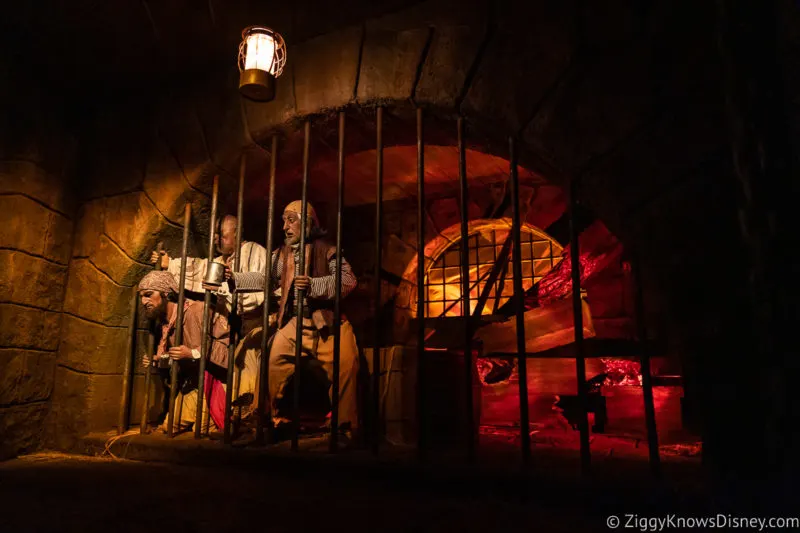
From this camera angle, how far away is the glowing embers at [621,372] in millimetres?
4141

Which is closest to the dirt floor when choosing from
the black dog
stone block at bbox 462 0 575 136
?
the black dog

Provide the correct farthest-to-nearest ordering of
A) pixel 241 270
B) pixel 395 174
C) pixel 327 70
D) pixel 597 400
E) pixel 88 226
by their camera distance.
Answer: pixel 395 174
pixel 241 270
pixel 88 226
pixel 327 70
pixel 597 400

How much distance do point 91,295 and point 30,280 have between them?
375mm

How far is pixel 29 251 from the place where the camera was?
10.9 ft

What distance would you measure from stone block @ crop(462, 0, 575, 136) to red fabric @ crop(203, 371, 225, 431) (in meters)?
2.91

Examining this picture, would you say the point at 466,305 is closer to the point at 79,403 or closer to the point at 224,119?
the point at 224,119

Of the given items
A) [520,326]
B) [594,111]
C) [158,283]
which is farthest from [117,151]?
[594,111]

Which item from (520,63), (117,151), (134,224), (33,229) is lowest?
(33,229)

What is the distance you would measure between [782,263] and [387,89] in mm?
2113

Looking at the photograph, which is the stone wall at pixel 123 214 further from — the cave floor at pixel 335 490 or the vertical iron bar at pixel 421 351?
the vertical iron bar at pixel 421 351

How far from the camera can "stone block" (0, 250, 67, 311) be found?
315 cm

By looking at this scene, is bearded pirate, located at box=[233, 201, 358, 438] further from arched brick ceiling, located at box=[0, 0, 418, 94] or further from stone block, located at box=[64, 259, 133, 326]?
arched brick ceiling, located at box=[0, 0, 418, 94]

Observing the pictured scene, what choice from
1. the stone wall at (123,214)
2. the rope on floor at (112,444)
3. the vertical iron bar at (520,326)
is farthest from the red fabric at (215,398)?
the vertical iron bar at (520,326)

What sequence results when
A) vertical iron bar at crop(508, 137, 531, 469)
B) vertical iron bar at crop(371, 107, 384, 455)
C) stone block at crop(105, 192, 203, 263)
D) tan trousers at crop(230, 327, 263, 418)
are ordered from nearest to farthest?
vertical iron bar at crop(508, 137, 531, 469)
vertical iron bar at crop(371, 107, 384, 455)
stone block at crop(105, 192, 203, 263)
tan trousers at crop(230, 327, 263, 418)
